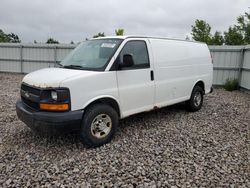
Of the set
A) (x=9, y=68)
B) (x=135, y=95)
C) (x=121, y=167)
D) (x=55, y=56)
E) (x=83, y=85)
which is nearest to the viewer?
(x=121, y=167)

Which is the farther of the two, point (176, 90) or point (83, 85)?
point (176, 90)

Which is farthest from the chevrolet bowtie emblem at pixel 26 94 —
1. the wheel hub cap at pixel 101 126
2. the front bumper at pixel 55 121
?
the wheel hub cap at pixel 101 126

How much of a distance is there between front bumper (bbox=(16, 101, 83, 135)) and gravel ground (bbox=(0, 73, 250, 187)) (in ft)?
1.67

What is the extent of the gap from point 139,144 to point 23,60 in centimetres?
1408

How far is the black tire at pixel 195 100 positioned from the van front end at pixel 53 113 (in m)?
3.73

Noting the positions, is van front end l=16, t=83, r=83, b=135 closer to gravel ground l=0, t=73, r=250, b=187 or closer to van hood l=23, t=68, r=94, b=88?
van hood l=23, t=68, r=94, b=88

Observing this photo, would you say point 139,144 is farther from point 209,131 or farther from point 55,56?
point 55,56

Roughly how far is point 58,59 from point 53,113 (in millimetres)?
12009

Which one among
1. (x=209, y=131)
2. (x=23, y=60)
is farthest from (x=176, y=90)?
(x=23, y=60)

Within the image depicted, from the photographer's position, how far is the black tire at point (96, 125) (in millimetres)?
3764

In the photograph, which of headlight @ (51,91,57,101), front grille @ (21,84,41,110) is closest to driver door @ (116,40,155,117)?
headlight @ (51,91,57,101)

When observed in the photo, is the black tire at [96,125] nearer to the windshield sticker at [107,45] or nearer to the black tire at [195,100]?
the windshield sticker at [107,45]

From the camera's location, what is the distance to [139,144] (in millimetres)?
4172

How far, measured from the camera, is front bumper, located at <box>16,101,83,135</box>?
3.45 meters
